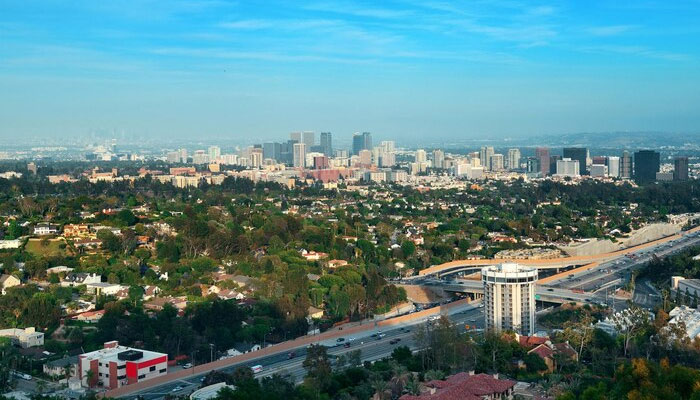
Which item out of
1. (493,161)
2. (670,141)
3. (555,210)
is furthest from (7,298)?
(670,141)

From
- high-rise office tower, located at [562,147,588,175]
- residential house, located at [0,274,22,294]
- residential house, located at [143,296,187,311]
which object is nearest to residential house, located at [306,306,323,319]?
residential house, located at [143,296,187,311]

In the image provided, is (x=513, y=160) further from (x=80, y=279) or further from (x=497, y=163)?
(x=80, y=279)

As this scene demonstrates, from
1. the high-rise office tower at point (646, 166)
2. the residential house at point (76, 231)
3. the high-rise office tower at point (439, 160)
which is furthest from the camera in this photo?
the high-rise office tower at point (439, 160)

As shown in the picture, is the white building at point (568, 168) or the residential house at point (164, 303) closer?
the residential house at point (164, 303)

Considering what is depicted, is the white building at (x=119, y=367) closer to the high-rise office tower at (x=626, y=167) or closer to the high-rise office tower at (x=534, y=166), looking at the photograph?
the high-rise office tower at (x=626, y=167)

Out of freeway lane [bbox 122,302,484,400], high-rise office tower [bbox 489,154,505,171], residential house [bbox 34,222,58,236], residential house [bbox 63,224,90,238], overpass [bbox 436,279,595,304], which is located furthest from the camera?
high-rise office tower [bbox 489,154,505,171]

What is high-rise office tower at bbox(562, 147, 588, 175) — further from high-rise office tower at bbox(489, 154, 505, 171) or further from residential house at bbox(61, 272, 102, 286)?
residential house at bbox(61, 272, 102, 286)

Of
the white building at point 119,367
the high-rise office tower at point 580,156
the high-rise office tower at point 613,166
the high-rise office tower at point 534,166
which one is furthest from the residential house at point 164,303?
the high-rise office tower at point 580,156
